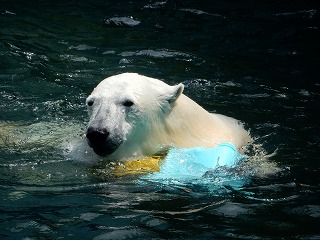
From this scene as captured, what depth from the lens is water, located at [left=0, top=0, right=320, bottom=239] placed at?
5.66 meters

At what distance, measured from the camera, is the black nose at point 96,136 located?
6.59m

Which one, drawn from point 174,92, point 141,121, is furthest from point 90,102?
point 174,92

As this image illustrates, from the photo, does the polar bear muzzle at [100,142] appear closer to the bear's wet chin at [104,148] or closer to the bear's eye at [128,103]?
the bear's wet chin at [104,148]

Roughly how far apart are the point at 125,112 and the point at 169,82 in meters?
3.12

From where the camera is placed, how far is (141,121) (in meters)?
7.14

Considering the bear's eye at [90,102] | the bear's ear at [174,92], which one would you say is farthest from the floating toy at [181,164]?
the bear's eye at [90,102]

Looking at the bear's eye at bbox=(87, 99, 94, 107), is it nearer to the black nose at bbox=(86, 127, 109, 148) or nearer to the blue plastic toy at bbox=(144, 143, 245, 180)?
the black nose at bbox=(86, 127, 109, 148)

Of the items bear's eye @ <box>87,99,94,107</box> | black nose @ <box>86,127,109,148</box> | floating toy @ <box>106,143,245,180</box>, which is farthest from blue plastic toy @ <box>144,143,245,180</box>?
bear's eye @ <box>87,99,94,107</box>

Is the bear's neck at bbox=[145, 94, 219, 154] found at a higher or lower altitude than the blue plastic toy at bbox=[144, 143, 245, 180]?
higher

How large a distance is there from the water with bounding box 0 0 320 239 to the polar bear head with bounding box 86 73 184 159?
0.37 m

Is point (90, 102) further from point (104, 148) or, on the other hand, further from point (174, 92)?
point (174, 92)

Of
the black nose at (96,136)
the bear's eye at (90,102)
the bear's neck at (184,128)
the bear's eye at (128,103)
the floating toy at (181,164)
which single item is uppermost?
the bear's eye at (128,103)

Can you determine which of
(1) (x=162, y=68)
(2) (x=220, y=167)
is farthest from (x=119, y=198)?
(1) (x=162, y=68)

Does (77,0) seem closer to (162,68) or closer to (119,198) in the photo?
(162,68)
